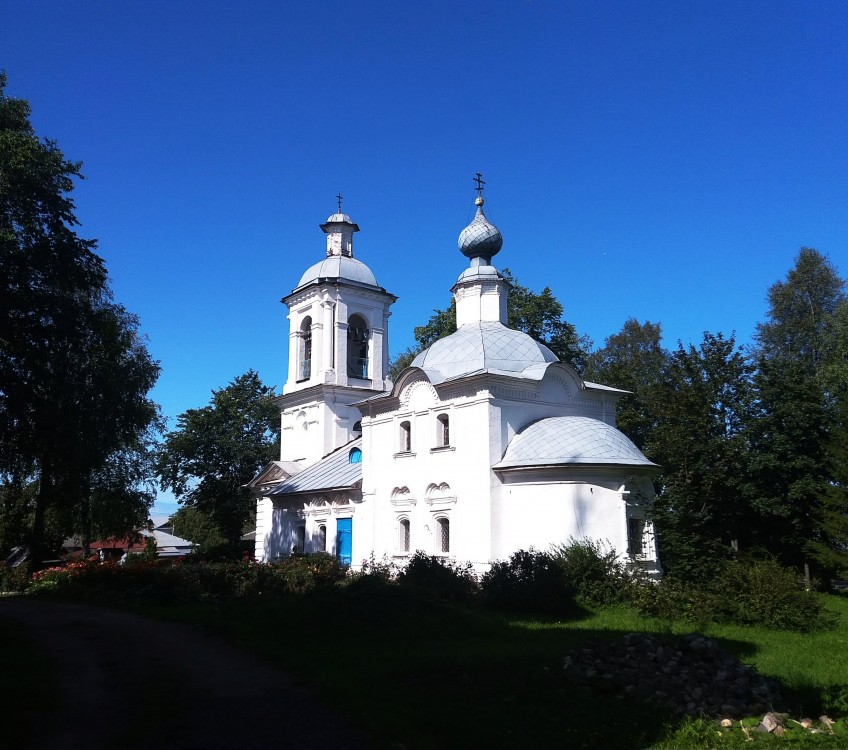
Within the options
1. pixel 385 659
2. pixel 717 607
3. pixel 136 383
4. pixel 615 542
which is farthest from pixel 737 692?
pixel 136 383

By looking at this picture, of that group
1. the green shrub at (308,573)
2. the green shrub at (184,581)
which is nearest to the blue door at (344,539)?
the green shrub at (308,573)

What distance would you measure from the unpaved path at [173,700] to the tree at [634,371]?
15868mm

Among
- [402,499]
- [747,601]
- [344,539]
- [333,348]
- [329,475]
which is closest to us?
[747,601]

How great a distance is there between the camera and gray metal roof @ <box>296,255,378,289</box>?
29328 mm

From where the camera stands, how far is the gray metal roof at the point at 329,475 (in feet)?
79.8

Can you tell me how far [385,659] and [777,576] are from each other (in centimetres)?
896

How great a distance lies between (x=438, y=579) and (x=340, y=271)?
16368mm

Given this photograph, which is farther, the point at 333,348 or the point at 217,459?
the point at 217,459

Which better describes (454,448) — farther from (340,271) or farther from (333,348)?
(340,271)

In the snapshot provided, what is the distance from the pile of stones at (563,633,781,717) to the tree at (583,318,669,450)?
13.9 meters

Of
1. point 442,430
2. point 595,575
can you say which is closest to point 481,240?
point 442,430

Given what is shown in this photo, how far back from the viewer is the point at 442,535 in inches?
791

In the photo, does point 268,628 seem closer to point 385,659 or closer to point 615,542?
point 385,659

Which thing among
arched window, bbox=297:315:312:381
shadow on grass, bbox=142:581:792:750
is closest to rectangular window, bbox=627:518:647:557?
shadow on grass, bbox=142:581:792:750
